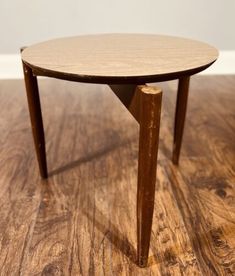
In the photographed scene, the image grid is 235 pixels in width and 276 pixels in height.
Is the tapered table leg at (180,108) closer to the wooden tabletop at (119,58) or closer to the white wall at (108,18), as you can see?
the wooden tabletop at (119,58)

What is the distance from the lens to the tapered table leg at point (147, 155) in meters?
0.59

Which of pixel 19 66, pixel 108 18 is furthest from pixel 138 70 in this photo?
pixel 19 66

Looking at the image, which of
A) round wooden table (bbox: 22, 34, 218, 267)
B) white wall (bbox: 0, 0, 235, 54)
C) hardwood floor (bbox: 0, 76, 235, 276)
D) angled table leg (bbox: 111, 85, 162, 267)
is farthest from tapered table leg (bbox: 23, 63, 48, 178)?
white wall (bbox: 0, 0, 235, 54)

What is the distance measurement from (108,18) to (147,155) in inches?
70.7

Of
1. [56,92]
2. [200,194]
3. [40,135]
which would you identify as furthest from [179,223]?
[56,92]

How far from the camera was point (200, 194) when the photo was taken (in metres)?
1.04

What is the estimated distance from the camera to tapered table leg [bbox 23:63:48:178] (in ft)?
3.01

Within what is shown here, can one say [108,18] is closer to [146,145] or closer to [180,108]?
[180,108]

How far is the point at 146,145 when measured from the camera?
2.06 ft

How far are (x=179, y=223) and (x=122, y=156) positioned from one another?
43 centimetres

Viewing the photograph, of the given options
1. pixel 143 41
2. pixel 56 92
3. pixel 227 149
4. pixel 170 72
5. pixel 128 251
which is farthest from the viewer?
pixel 56 92

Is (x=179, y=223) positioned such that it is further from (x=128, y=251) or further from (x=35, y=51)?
(x=35, y=51)

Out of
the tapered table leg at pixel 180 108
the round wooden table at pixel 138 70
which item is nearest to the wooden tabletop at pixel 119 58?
the round wooden table at pixel 138 70

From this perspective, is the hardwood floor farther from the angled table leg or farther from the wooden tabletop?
the wooden tabletop
